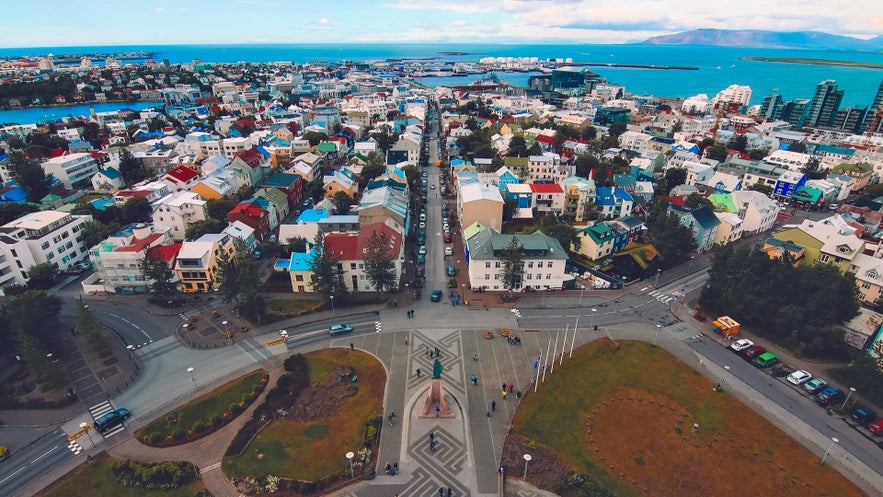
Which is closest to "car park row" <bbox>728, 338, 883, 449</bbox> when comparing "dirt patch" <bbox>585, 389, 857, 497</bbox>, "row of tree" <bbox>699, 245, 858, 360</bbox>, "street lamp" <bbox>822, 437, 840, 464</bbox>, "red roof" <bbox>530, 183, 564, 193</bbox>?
"street lamp" <bbox>822, 437, 840, 464</bbox>

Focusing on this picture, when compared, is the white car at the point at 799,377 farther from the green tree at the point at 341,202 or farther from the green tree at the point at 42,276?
the green tree at the point at 42,276

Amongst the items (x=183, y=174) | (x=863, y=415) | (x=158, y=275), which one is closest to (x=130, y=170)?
(x=183, y=174)

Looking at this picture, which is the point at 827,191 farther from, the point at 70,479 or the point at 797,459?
the point at 70,479

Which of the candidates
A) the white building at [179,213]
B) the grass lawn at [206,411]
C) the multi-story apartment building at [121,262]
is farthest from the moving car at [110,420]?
the white building at [179,213]

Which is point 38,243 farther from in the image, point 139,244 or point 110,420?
point 110,420

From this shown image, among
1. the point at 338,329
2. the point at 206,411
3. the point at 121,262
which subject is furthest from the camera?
the point at 121,262
